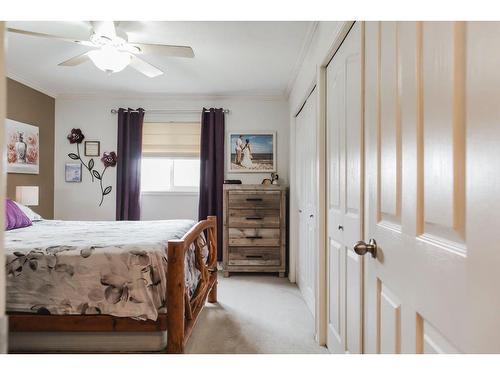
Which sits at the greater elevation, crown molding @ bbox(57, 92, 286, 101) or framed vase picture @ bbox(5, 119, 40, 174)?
crown molding @ bbox(57, 92, 286, 101)

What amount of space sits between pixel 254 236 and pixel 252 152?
1192 millimetres

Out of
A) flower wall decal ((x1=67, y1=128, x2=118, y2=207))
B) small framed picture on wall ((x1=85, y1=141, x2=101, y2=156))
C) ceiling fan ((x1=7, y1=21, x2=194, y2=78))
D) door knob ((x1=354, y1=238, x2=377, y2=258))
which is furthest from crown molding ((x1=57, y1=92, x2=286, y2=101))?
door knob ((x1=354, y1=238, x2=377, y2=258))

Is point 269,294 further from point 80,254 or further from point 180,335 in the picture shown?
point 80,254

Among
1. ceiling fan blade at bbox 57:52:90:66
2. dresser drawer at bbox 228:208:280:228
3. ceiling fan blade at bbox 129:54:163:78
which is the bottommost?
dresser drawer at bbox 228:208:280:228

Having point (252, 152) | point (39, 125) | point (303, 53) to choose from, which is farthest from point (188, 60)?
point (39, 125)

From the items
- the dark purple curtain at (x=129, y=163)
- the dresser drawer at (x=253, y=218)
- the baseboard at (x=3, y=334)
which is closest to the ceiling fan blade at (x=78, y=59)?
the dark purple curtain at (x=129, y=163)

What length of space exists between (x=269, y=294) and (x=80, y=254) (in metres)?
2.05

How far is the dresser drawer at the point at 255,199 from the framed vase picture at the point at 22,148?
2509mm

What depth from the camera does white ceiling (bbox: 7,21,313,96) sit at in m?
2.62

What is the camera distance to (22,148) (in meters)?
3.81

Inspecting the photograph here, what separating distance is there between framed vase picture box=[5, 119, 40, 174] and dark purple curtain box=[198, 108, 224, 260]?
82.3 inches

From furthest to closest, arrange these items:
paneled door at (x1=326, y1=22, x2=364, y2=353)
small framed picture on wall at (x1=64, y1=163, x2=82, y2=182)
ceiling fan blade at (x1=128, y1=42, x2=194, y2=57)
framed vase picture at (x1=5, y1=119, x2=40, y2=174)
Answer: small framed picture on wall at (x1=64, y1=163, x2=82, y2=182), framed vase picture at (x1=5, y1=119, x2=40, y2=174), ceiling fan blade at (x1=128, y1=42, x2=194, y2=57), paneled door at (x1=326, y1=22, x2=364, y2=353)

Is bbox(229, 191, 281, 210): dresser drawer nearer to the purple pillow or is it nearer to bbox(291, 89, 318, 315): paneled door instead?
bbox(291, 89, 318, 315): paneled door

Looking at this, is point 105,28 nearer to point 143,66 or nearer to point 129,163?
point 143,66
